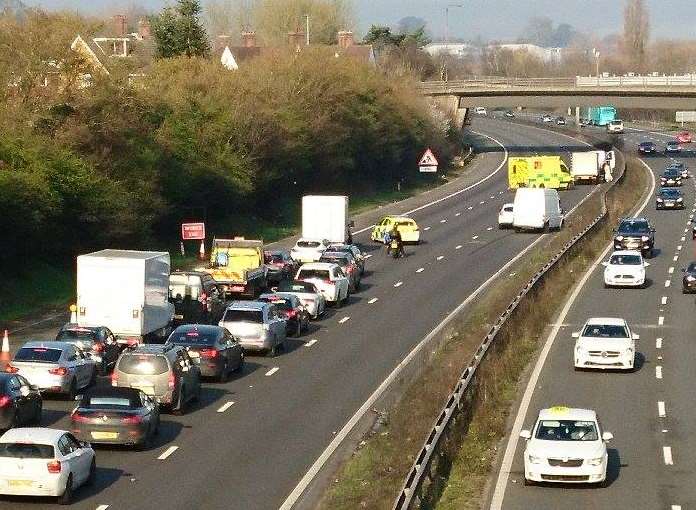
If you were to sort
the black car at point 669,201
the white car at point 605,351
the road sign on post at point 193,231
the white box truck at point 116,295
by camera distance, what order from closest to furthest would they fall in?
1. the white car at point 605,351
2. the white box truck at point 116,295
3. the road sign on post at point 193,231
4. the black car at point 669,201

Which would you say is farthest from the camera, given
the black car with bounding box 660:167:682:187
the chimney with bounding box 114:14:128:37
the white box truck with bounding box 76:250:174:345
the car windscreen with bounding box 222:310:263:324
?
the chimney with bounding box 114:14:128:37

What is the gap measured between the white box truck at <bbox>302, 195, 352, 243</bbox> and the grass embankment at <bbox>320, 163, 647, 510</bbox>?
1421 cm

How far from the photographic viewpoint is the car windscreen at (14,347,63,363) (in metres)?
32.8

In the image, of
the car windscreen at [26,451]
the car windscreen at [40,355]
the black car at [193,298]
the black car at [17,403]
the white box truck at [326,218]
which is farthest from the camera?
the white box truck at [326,218]

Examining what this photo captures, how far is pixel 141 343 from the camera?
127 ft

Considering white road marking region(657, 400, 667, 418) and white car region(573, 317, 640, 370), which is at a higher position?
white car region(573, 317, 640, 370)

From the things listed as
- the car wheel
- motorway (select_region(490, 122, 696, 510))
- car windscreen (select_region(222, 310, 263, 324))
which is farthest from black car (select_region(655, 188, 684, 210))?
the car wheel

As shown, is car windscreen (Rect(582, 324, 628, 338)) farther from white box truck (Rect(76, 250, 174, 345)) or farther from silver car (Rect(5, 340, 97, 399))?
silver car (Rect(5, 340, 97, 399))

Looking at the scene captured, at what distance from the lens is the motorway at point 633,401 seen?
81.5ft

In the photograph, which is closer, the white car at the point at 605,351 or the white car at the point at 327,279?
the white car at the point at 605,351

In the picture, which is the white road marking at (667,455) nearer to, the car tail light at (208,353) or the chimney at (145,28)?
the car tail light at (208,353)

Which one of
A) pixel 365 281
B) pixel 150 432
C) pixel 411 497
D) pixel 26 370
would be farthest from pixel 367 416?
pixel 365 281

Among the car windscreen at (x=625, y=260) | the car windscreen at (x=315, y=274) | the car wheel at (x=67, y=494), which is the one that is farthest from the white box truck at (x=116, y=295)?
the car windscreen at (x=625, y=260)

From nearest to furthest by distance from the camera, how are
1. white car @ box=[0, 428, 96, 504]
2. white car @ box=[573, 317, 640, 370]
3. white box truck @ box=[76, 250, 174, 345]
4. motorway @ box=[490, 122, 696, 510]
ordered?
white car @ box=[0, 428, 96, 504] < motorway @ box=[490, 122, 696, 510] < white car @ box=[573, 317, 640, 370] < white box truck @ box=[76, 250, 174, 345]
